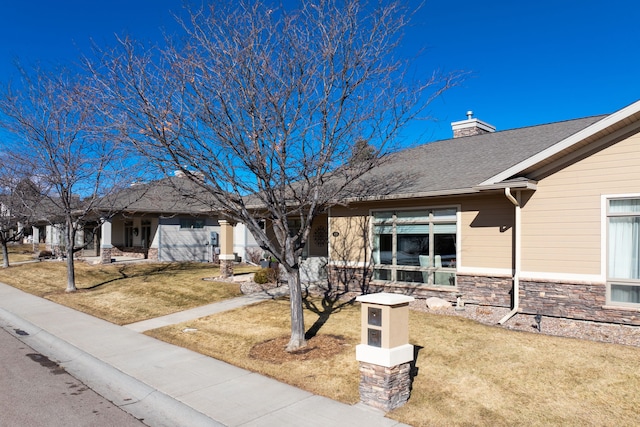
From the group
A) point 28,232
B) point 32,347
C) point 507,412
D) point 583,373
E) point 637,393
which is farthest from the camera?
point 28,232

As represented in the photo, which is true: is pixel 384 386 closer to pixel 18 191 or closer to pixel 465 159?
pixel 465 159

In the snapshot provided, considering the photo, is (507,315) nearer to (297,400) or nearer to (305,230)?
(305,230)

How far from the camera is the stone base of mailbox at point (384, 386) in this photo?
559cm

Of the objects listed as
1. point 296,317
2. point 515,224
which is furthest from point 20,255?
point 515,224

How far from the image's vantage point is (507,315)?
32.2 feet

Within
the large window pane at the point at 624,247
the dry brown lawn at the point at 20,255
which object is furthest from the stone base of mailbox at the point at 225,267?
the dry brown lawn at the point at 20,255

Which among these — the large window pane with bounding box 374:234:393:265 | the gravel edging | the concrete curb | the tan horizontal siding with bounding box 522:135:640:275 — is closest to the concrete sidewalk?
the concrete curb

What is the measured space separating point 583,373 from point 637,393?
77cm

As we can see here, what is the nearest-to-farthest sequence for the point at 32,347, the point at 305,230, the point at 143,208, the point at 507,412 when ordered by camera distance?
1. the point at 507,412
2. the point at 305,230
3. the point at 32,347
4. the point at 143,208

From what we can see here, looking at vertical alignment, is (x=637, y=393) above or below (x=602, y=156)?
below

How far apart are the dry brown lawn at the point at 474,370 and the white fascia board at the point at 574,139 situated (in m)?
3.27

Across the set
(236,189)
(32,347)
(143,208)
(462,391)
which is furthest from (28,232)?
(462,391)

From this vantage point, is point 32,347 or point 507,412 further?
point 32,347

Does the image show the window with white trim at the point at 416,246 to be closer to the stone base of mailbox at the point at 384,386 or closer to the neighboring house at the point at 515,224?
Answer: the neighboring house at the point at 515,224
